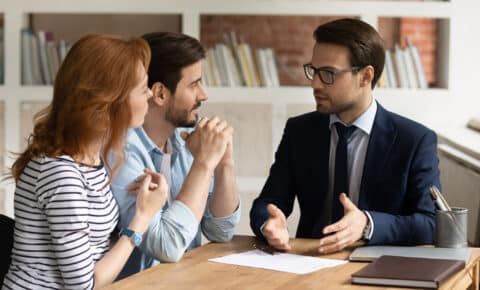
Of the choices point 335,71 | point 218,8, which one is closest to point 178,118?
point 335,71

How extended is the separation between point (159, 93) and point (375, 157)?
0.72 m

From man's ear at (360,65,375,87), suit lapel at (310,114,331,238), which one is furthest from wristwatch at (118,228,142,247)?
man's ear at (360,65,375,87)

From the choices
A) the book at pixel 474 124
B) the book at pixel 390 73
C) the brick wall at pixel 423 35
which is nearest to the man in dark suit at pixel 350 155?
the book at pixel 474 124

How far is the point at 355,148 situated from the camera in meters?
2.92

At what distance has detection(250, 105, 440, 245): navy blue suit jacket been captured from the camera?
269 cm

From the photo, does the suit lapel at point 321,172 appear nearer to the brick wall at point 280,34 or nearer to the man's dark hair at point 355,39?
the man's dark hair at point 355,39

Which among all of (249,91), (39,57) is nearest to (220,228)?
(249,91)

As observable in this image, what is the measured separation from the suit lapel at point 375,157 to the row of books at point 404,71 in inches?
85.3

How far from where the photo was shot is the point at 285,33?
24.5ft

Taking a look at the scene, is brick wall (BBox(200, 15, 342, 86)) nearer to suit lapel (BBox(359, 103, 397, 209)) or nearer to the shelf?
the shelf

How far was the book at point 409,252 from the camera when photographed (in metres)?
2.40

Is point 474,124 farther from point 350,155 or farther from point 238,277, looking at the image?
point 238,277

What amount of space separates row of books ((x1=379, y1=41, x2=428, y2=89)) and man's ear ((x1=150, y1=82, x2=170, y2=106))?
2376 millimetres

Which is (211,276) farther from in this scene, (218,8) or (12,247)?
Answer: (218,8)
